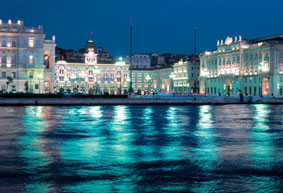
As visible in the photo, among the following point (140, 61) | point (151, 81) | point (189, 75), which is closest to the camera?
point (189, 75)

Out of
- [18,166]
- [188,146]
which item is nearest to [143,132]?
[188,146]

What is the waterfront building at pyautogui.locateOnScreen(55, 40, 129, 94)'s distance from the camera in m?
114

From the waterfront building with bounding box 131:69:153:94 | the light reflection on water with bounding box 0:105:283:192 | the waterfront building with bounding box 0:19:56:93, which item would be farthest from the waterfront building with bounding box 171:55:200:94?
the light reflection on water with bounding box 0:105:283:192

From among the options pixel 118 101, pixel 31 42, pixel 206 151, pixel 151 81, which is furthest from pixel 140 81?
pixel 206 151

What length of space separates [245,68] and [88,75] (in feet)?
151

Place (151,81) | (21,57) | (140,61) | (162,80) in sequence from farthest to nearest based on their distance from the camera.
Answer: (140,61)
(151,81)
(162,80)
(21,57)

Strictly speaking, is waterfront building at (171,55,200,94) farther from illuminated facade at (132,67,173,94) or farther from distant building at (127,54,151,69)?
distant building at (127,54,151,69)

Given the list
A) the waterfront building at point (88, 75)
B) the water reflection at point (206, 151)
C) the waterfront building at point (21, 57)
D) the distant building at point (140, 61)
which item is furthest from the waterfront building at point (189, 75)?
the water reflection at point (206, 151)

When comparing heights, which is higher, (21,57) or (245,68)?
(21,57)

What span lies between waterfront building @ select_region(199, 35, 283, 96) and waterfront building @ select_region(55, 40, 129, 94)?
81.6 feet

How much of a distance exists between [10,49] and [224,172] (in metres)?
79.4

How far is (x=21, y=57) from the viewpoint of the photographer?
8319 cm

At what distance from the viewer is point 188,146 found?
14180 millimetres

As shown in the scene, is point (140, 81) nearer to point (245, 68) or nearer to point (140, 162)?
point (245, 68)
